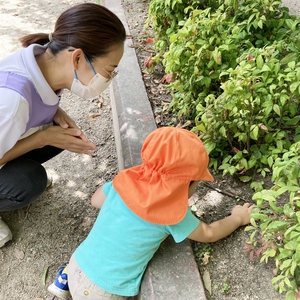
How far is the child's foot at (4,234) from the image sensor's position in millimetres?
2514

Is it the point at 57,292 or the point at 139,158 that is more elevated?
the point at 139,158

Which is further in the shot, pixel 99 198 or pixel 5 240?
pixel 5 240

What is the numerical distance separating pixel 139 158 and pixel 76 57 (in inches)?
37.7

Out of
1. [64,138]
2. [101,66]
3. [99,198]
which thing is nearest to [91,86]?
[101,66]

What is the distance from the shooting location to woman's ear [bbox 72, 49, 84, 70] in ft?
6.52

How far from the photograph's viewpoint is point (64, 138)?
236 cm

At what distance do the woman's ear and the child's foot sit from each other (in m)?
1.20

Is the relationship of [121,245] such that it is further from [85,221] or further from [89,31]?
[89,31]

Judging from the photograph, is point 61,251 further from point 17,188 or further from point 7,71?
point 7,71

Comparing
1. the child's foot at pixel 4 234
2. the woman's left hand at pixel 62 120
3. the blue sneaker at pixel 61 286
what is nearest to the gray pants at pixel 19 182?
the child's foot at pixel 4 234

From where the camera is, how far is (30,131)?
2.29 m

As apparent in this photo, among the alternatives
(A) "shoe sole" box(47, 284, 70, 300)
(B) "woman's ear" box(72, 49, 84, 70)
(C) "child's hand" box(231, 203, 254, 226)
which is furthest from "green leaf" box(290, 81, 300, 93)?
(A) "shoe sole" box(47, 284, 70, 300)

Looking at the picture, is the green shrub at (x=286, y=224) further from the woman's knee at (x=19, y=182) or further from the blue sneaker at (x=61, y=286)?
the woman's knee at (x=19, y=182)

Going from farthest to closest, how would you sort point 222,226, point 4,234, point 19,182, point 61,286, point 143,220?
1. point 4,234
2. point 19,182
3. point 61,286
4. point 222,226
5. point 143,220
